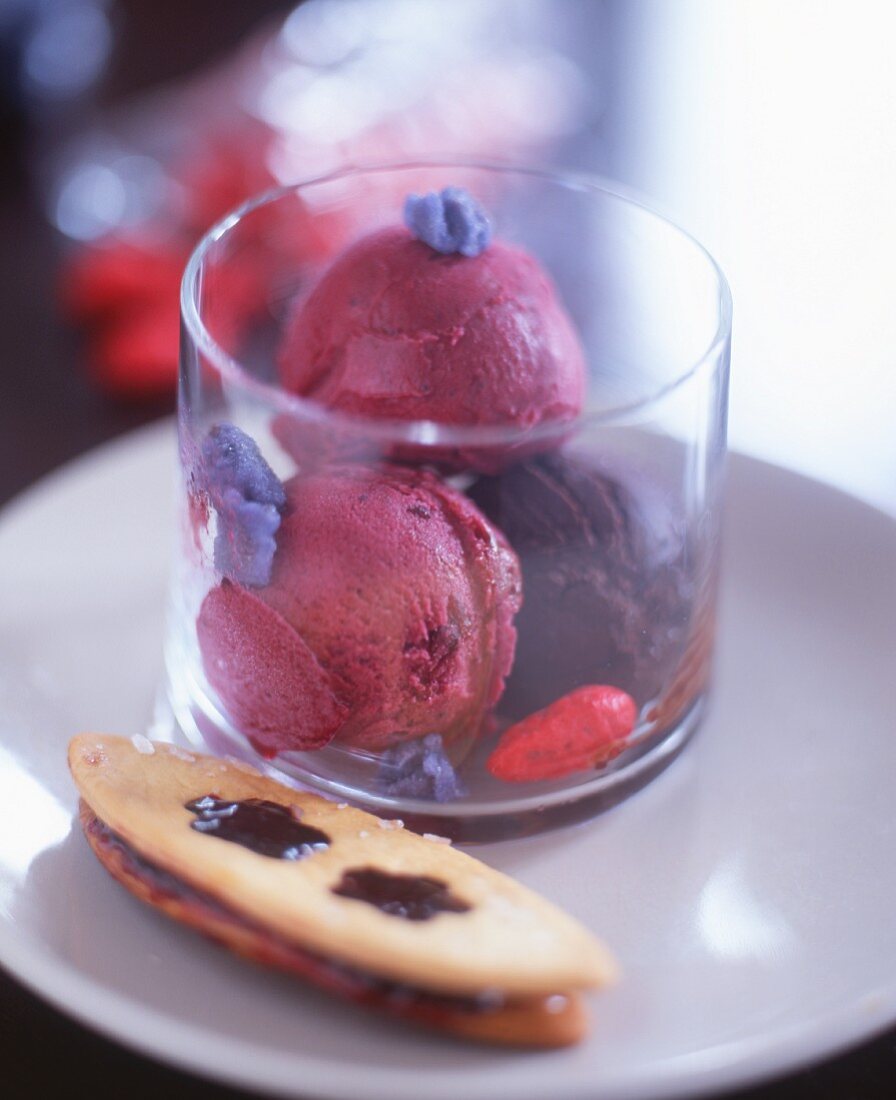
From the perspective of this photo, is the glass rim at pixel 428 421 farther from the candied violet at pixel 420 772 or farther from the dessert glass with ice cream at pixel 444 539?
the candied violet at pixel 420 772

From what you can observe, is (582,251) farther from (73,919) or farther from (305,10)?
(305,10)

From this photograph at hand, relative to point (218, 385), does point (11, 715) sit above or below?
below

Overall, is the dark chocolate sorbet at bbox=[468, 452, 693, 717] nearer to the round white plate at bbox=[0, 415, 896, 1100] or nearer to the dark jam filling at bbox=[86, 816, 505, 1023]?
the round white plate at bbox=[0, 415, 896, 1100]

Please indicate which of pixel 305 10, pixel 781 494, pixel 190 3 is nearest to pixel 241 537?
pixel 781 494

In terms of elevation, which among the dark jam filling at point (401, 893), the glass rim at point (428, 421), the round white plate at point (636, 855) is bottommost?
the round white plate at point (636, 855)

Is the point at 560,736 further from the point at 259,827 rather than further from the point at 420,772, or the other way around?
the point at 259,827

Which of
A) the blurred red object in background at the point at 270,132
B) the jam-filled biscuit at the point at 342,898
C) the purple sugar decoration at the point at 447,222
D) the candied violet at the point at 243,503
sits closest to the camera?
the jam-filled biscuit at the point at 342,898

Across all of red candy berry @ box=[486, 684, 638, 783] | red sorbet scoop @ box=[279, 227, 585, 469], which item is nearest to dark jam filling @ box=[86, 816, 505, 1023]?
red candy berry @ box=[486, 684, 638, 783]

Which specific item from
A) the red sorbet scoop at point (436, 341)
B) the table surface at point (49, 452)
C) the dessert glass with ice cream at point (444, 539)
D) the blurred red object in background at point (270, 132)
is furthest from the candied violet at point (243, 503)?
the blurred red object in background at point (270, 132)
